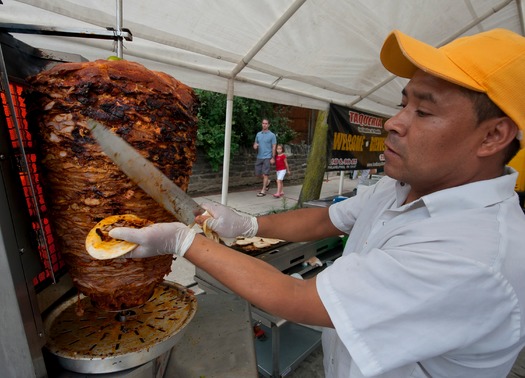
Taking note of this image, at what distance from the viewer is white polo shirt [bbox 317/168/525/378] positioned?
2.77ft

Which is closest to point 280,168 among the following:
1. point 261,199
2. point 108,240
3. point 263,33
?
point 261,199

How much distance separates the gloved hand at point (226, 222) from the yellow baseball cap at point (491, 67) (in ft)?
3.64

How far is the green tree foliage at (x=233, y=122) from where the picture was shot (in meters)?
8.80

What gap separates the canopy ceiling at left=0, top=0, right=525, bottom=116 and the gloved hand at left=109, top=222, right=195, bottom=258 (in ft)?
6.25

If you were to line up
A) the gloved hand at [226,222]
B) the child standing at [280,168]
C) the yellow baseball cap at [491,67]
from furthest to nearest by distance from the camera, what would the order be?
the child standing at [280,168] < the gloved hand at [226,222] < the yellow baseball cap at [491,67]

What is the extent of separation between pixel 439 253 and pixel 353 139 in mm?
5744

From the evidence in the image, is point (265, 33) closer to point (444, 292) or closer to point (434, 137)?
point (434, 137)

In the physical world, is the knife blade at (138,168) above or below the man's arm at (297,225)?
above

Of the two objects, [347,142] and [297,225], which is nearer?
[297,225]

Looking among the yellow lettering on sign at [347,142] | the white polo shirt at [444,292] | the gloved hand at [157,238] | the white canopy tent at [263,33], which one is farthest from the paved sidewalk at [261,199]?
the white polo shirt at [444,292]

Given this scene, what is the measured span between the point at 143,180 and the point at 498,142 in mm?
1222

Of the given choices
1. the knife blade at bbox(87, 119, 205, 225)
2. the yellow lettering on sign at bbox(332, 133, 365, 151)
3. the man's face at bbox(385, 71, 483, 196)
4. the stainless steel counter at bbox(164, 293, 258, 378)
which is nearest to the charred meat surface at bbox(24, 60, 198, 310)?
the knife blade at bbox(87, 119, 205, 225)

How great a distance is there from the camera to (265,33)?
3086mm

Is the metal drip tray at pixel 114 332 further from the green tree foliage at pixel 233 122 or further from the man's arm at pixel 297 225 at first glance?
the green tree foliage at pixel 233 122
